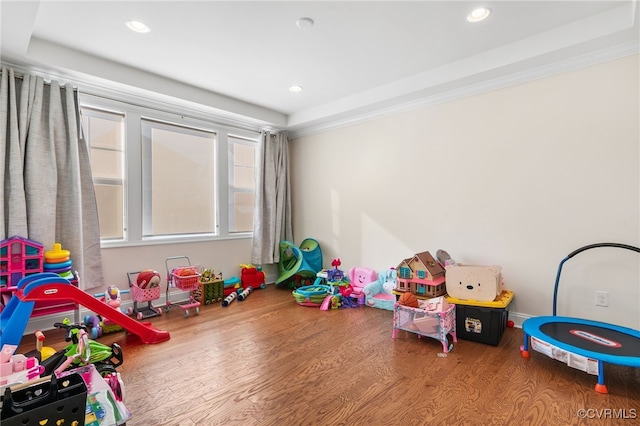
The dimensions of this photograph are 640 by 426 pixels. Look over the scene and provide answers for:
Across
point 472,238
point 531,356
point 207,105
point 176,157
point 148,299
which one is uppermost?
point 207,105

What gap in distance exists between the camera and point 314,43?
2777 millimetres

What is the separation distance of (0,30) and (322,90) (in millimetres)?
2800

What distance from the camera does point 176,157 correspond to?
13.4ft

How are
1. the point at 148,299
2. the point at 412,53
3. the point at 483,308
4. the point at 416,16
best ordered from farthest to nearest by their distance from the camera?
1. the point at 148,299
2. the point at 412,53
3. the point at 483,308
4. the point at 416,16

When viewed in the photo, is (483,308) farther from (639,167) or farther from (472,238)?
(639,167)

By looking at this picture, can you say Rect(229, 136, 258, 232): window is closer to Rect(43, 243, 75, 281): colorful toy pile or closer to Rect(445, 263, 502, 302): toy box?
Rect(43, 243, 75, 281): colorful toy pile

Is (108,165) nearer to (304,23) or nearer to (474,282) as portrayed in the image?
(304,23)

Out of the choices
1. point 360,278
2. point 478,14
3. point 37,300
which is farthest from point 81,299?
point 478,14

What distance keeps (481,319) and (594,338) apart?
0.72 metres

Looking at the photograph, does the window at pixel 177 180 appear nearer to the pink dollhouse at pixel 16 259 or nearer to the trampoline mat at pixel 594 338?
the pink dollhouse at pixel 16 259

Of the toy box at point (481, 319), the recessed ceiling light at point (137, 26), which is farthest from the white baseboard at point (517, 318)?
the recessed ceiling light at point (137, 26)

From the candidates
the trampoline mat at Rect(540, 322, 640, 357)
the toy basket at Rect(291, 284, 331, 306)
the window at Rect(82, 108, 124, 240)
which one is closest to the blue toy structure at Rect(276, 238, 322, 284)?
the toy basket at Rect(291, 284, 331, 306)

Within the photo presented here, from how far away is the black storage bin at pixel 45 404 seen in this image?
3.48 ft

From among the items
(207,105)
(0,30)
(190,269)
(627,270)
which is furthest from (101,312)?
(627,270)
